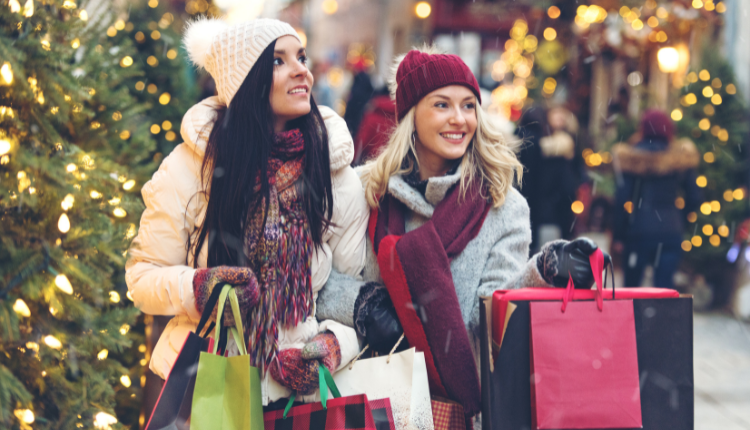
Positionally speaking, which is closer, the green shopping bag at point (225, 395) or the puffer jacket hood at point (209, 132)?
the green shopping bag at point (225, 395)

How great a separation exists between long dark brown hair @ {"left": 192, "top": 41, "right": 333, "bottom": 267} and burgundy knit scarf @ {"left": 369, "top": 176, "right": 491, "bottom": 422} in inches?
13.2

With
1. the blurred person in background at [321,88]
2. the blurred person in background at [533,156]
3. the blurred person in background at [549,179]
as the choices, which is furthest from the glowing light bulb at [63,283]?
the blurred person in background at [321,88]

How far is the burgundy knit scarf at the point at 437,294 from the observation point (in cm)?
232

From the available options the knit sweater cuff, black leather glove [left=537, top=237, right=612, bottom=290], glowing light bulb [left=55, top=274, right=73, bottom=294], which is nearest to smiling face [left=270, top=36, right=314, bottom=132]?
the knit sweater cuff

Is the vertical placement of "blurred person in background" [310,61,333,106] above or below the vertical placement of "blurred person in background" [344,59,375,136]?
above

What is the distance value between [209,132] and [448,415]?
1.38 metres

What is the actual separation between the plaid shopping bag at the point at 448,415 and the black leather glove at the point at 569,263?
58cm

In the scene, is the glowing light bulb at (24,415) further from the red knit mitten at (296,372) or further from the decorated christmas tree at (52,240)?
the red knit mitten at (296,372)

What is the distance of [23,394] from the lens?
1.89m

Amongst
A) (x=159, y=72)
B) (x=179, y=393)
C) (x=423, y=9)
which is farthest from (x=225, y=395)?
(x=423, y=9)

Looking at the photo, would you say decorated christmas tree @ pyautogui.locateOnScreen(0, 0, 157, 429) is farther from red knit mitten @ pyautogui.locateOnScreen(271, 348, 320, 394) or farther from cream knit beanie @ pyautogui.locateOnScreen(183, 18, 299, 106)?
red knit mitten @ pyautogui.locateOnScreen(271, 348, 320, 394)

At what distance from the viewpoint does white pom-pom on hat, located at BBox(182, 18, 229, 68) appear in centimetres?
244

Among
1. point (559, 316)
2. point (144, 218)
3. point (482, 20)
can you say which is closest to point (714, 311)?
point (559, 316)

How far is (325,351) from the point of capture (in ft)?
7.23
